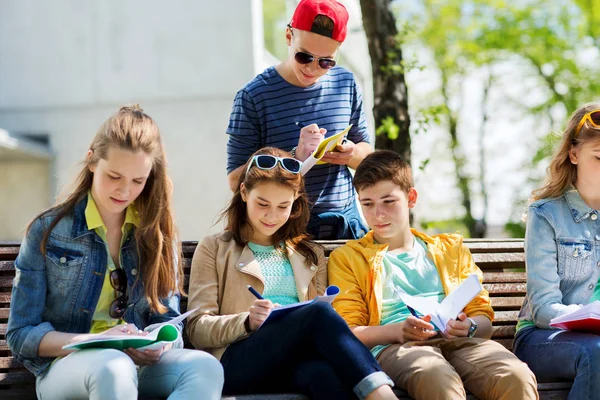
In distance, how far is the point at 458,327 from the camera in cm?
368

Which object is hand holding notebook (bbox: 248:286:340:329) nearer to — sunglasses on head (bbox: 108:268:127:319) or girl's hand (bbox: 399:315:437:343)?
girl's hand (bbox: 399:315:437:343)

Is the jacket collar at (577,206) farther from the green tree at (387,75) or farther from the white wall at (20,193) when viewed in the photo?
the white wall at (20,193)

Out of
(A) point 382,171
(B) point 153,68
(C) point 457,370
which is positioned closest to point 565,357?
(C) point 457,370

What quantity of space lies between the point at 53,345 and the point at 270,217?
1101 mm

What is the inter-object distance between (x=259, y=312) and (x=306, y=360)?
0.88 ft

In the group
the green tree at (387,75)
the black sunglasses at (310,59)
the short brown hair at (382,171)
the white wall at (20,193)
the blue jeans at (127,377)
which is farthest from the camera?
the white wall at (20,193)

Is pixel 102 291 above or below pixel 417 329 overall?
above

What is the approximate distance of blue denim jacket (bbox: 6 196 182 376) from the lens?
11.0ft

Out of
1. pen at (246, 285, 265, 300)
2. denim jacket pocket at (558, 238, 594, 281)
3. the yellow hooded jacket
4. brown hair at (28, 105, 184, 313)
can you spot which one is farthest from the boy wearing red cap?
denim jacket pocket at (558, 238, 594, 281)

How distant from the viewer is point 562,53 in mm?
19359

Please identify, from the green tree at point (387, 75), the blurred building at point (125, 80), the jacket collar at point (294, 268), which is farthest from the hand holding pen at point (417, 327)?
the blurred building at point (125, 80)

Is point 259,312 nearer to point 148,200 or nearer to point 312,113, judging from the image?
point 148,200

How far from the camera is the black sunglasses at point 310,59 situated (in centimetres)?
425

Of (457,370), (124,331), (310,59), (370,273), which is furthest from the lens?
(310,59)
